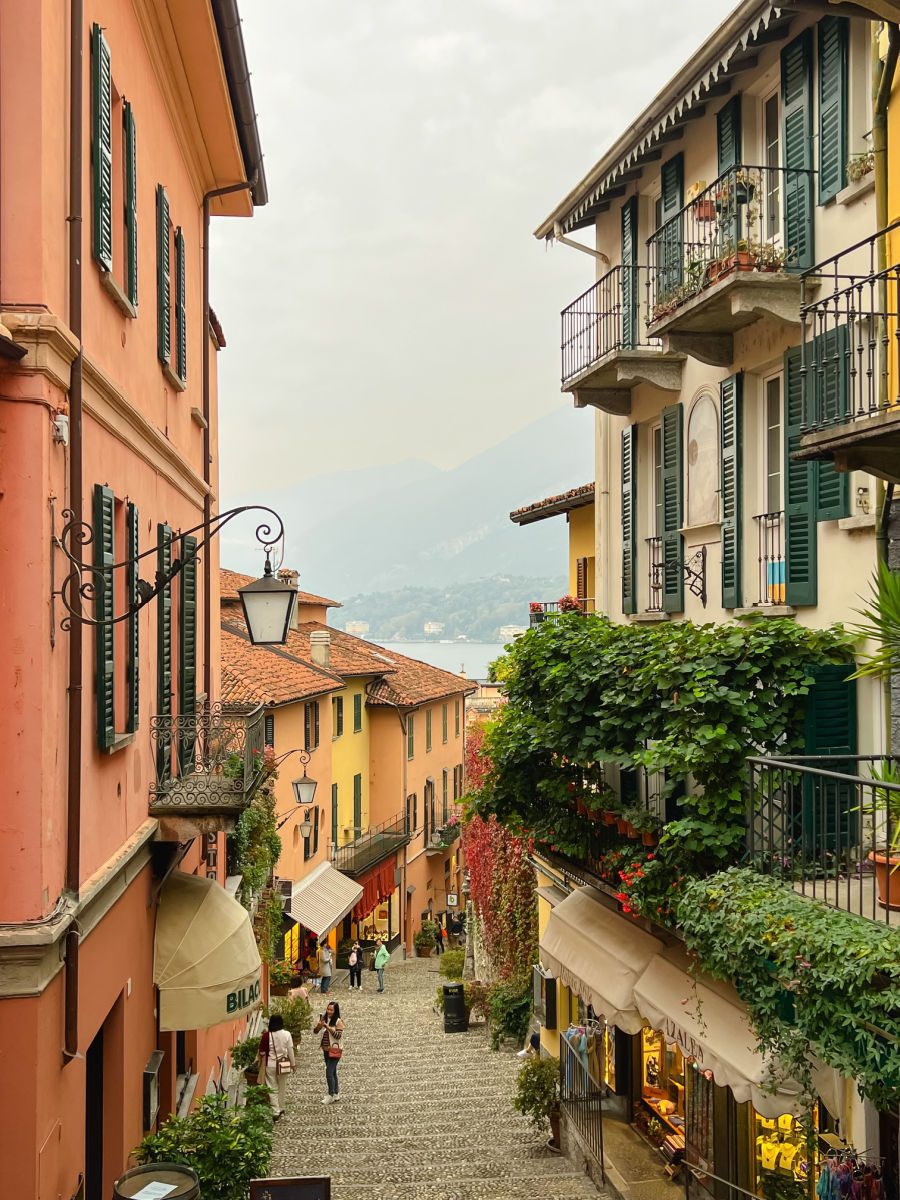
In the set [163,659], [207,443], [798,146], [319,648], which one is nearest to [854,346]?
[798,146]

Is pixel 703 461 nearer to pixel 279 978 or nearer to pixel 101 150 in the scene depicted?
pixel 101 150

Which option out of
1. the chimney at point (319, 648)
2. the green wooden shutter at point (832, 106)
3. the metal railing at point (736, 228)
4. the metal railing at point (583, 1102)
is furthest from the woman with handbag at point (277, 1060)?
the chimney at point (319, 648)

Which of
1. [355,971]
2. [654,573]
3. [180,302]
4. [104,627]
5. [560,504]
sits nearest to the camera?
[104,627]

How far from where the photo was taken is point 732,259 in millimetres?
10742

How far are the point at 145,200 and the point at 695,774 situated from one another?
7.04 metres

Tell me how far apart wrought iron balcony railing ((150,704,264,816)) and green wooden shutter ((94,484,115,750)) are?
1914mm

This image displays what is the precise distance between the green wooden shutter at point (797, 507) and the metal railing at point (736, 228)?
38.4 inches

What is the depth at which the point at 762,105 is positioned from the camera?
38.6 feet

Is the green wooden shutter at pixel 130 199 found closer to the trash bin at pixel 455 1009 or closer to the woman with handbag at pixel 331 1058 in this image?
the woman with handbag at pixel 331 1058

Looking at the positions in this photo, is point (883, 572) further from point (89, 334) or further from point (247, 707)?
point (247, 707)

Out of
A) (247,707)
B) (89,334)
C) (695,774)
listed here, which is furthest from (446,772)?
(89,334)

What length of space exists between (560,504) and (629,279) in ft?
20.4

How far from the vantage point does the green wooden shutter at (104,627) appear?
7691 mm

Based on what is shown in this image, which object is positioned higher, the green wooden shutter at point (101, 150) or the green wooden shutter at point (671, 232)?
the green wooden shutter at point (671, 232)
